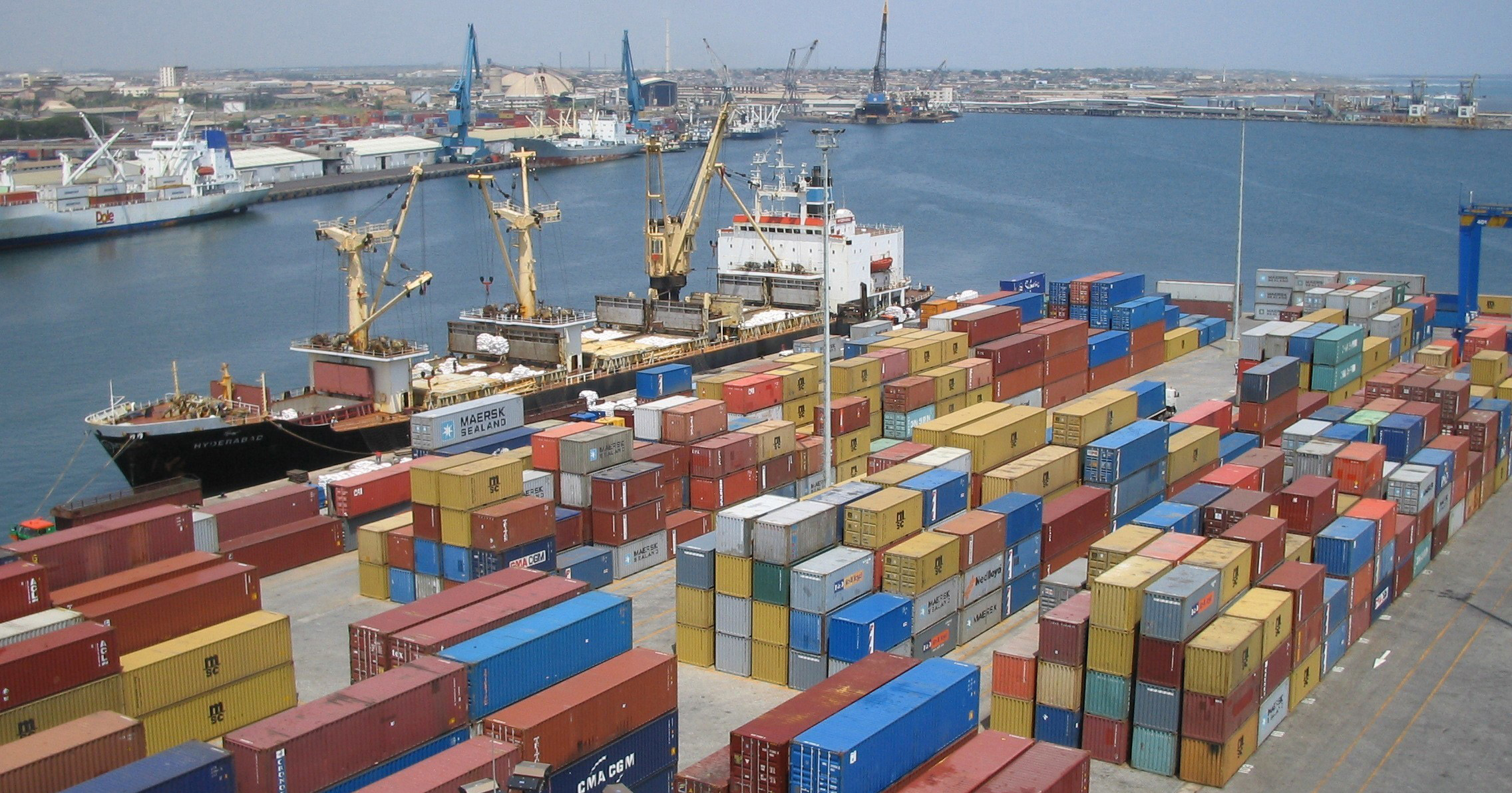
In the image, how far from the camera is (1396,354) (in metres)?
46.3

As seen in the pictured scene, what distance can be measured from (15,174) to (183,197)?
22296 mm

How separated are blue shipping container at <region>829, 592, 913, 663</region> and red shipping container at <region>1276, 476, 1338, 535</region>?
7.61m

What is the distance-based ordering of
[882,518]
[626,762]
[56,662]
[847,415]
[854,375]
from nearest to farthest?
[56,662], [626,762], [882,518], [847,415], [854,375]

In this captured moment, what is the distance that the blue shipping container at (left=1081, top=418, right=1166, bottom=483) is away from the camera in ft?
94.7

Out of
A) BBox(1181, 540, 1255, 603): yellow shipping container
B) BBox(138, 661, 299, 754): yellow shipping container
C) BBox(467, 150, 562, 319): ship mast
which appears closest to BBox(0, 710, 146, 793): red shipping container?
BBox(138, 661, 299, 754): yellow shipping container

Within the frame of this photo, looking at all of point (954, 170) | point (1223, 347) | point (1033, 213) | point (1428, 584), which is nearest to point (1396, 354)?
point (1223, 347)

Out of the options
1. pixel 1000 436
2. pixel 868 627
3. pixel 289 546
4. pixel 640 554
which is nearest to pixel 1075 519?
pixel 1000 436

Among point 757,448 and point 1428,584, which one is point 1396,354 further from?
point 757,448

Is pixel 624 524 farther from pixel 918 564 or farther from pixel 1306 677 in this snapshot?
pixel 1306 677

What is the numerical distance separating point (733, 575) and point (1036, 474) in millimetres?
7898

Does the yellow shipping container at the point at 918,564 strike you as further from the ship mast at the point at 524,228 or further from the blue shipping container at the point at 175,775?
the ship mast at the point at 524,228

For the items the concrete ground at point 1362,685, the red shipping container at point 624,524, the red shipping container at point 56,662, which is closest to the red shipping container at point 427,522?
the concrete ground at point 1362,685

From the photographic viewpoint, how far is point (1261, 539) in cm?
2288

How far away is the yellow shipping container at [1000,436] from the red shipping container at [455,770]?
15151 mm
